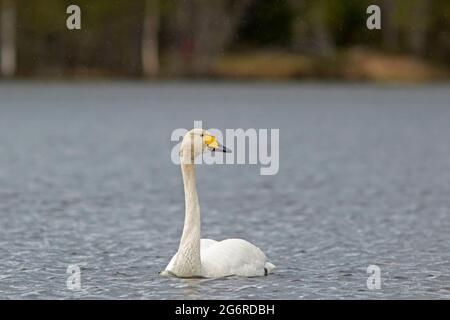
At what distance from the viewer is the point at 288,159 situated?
34438mm

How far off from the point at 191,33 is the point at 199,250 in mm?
92144

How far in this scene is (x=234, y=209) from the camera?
2255 centimetres

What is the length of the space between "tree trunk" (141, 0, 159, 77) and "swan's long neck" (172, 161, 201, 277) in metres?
85.2

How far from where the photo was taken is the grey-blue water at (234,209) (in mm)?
14672

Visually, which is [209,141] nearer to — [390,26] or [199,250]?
[199,250]

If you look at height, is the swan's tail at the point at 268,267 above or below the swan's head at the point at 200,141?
below

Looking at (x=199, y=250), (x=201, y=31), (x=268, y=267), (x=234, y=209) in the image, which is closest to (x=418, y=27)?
(x=201, y=31)

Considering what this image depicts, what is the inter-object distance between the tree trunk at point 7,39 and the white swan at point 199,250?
83.0 meters

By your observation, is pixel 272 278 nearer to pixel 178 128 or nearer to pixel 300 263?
pixel 300 263

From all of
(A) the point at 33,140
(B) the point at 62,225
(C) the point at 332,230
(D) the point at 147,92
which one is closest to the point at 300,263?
(C) the point at 332,230

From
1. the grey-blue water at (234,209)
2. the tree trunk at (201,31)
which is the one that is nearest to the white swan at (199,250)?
the grey-blue water at (234,209)

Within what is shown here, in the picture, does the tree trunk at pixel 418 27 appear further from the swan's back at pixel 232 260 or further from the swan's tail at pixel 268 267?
the swan's back at pixel 232 260

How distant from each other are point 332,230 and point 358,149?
20106 mm

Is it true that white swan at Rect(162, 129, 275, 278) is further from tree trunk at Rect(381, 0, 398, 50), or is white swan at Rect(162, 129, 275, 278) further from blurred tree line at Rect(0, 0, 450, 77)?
tree trunk at Rect(381, 0, 398, 50)
